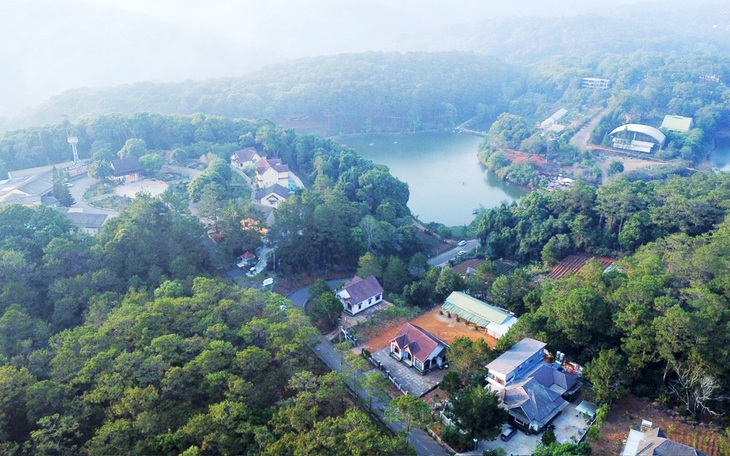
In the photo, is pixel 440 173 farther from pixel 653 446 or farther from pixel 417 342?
pixel 653 446

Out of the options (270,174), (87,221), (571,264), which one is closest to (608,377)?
(571,264)

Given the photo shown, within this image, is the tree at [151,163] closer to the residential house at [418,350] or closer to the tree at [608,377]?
the residential house at [418,350]

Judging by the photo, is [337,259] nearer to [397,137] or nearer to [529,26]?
[397,137]

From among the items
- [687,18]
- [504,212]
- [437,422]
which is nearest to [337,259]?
[504,212]

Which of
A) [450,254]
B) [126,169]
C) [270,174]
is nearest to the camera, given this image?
[450,254]

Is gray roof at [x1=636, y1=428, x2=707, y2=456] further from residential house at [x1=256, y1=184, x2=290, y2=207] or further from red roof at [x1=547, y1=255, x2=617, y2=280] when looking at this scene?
residential house at [x1=256, y1=184, x2=290, y2=207]

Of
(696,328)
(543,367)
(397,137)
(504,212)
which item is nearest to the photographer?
(696,328)
